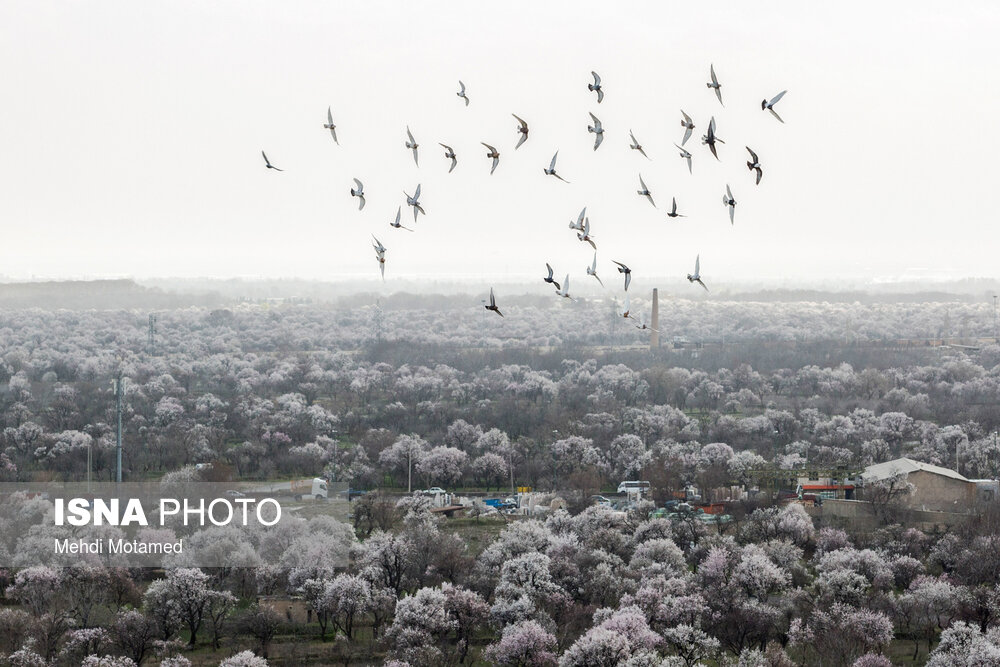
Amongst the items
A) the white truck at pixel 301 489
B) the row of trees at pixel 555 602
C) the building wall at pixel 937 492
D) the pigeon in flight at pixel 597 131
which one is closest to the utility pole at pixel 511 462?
the white truck at pixel 301 489

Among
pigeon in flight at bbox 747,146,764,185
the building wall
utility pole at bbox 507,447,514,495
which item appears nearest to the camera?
pigeon in flight at bbox 747,146,764,185

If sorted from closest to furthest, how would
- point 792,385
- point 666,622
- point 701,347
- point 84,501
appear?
1. point 666,622
2. point 84,501
3. point 792,385
4. point 701,347

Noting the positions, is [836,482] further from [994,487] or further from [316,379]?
[316,379]

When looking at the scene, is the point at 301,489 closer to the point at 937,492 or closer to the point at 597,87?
the point at 937,492

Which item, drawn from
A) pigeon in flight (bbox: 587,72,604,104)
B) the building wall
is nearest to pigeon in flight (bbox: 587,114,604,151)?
pigeon in flight (bbox: 587,72,604,104)

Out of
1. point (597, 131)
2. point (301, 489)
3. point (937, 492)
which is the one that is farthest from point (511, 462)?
point (597, 131)

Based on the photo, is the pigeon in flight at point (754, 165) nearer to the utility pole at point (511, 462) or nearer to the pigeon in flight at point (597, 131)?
the pigeon in flight at point (597, 131)

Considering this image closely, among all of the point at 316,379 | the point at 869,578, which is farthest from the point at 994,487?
the point at 316,379

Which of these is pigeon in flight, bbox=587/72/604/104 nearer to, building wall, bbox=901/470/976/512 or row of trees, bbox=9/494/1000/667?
Result: row of trees, bbox=9/494/1000/667
